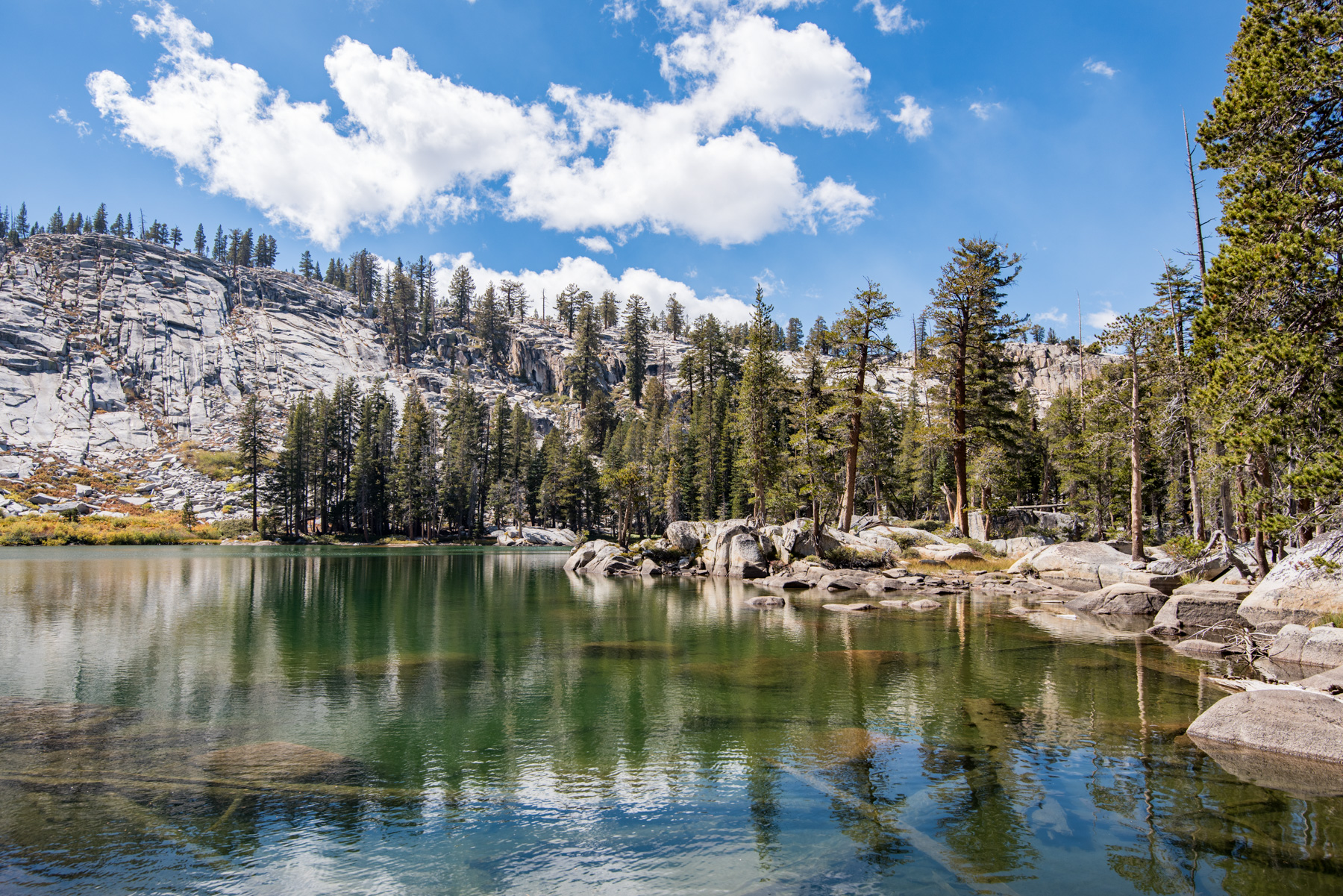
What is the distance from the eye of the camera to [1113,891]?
21.4ft

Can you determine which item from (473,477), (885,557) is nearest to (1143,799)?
(885,557)

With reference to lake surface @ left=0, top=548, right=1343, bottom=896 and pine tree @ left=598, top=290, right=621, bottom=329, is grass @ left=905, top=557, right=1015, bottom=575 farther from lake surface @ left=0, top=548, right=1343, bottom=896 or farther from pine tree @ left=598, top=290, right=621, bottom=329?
pine tree @ left=598, top=290, right=621, bottom=329

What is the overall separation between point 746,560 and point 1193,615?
25046 millimetres

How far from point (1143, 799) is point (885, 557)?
3017 centimetres

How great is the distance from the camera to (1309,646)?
14.3 m

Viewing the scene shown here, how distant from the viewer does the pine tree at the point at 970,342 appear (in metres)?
37.8

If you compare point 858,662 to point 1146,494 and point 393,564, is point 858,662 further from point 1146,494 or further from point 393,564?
point 1146,494

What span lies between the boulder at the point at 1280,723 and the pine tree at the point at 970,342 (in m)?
27.7

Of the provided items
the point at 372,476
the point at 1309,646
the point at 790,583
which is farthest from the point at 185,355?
the point at 1309,646

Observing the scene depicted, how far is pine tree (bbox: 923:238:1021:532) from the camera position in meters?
37.8

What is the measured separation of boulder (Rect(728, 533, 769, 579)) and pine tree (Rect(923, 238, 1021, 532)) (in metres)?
12.3

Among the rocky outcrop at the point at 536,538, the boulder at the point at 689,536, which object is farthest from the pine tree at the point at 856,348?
the rocky outcrop at the point at 536,538

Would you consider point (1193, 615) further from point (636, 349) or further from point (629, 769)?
point (636, 349)

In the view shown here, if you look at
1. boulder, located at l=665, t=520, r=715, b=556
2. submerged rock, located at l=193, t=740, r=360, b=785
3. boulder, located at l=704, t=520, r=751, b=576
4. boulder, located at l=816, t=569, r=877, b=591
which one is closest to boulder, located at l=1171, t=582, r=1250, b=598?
boulder, located at l=816, t=569, r=877, b=591
